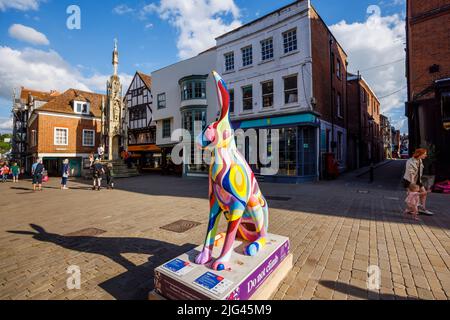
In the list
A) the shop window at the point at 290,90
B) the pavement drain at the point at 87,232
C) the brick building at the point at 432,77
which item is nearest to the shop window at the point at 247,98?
the shop window at the point at 290,90

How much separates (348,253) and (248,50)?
16502 millimetres

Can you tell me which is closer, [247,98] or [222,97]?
[222,97]

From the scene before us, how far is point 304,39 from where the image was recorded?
13.9 meters

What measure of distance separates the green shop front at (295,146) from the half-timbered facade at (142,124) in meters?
15.4

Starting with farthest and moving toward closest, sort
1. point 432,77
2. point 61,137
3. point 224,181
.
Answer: point 61,137 < point 432,77 < point 224,181

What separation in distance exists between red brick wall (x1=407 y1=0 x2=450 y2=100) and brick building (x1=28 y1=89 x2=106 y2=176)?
2751cm

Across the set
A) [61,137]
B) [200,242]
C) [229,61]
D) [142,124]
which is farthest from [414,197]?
[61,137]

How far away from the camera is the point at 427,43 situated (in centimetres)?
1165

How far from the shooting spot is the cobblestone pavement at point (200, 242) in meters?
2.94

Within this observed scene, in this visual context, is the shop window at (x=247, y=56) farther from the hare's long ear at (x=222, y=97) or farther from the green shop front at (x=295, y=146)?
the hare's long ear at (x=222, y=97)

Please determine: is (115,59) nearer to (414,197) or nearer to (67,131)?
(67,131)

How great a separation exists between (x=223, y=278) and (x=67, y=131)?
98.5 feet

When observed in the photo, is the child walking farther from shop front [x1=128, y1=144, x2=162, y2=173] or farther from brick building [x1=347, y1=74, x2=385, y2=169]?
shop front [x1=128, y1=144, x2=162, y2=173]

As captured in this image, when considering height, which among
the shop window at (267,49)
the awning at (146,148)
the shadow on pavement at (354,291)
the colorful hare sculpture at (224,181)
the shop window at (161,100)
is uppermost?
the shop window at (267,49)
